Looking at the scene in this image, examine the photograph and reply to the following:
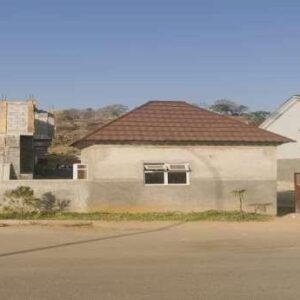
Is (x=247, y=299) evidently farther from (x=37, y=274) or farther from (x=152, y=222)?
(x=152, y=222)

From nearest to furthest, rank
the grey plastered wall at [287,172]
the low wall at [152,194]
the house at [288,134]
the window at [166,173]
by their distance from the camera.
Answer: the low wall at [152,194] → the window at [166,173] → the grey plastered wall at [287,172] → the house at [288,134]

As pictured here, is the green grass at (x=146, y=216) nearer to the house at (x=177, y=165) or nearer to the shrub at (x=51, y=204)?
the shrub at (x=51, y=204)

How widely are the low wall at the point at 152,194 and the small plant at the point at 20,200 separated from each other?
196 mm

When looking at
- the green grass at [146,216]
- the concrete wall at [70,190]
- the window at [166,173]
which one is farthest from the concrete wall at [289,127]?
the concrete wall at [70,190]

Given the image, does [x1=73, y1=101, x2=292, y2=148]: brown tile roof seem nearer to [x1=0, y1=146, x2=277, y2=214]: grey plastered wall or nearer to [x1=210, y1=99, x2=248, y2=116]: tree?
[x1=0, y1=146, x2=277, y2=214]: grey plastered wall

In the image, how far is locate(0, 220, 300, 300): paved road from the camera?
9703 mm

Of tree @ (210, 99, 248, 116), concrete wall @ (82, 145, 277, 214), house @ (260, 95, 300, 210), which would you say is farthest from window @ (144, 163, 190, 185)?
tree @ (210, 99, 248, 116)

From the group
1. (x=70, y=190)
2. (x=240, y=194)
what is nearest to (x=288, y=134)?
(x=240, y=194)

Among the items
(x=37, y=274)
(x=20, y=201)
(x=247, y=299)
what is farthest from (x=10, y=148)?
(x=247, y=299)

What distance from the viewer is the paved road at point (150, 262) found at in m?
9.70

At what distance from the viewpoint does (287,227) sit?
2123 cm

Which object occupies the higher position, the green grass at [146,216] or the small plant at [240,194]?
the small plant at [240,194]

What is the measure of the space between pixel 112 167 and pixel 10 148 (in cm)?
947

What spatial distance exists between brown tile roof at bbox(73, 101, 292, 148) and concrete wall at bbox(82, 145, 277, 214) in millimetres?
370
